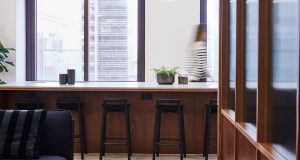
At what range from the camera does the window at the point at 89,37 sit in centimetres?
682

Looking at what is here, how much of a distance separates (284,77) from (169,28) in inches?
195

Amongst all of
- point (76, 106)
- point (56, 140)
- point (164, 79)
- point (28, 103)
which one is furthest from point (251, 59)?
point (28, 103)

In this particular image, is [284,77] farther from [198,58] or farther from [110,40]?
[110,40]

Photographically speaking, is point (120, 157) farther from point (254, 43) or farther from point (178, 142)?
point (254, 43)

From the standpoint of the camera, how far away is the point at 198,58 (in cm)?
538

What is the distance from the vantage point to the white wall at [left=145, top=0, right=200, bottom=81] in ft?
21.3

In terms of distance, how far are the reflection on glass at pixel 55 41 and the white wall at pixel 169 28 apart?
1.32m

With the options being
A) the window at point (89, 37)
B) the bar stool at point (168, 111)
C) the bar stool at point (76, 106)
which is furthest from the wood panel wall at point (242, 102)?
the window at point (89, 37)

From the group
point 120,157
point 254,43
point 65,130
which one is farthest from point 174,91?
point 254,43

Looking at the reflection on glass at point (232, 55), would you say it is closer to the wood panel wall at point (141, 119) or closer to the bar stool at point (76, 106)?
the wood panel wall at point (141, 119)

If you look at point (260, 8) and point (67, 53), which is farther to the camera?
point (67, 53)

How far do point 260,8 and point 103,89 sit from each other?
2999mm

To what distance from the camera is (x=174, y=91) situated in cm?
470

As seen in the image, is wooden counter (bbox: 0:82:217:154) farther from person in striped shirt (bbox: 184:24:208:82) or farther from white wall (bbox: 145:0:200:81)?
white wall (bbox: 145:0:200:81)
